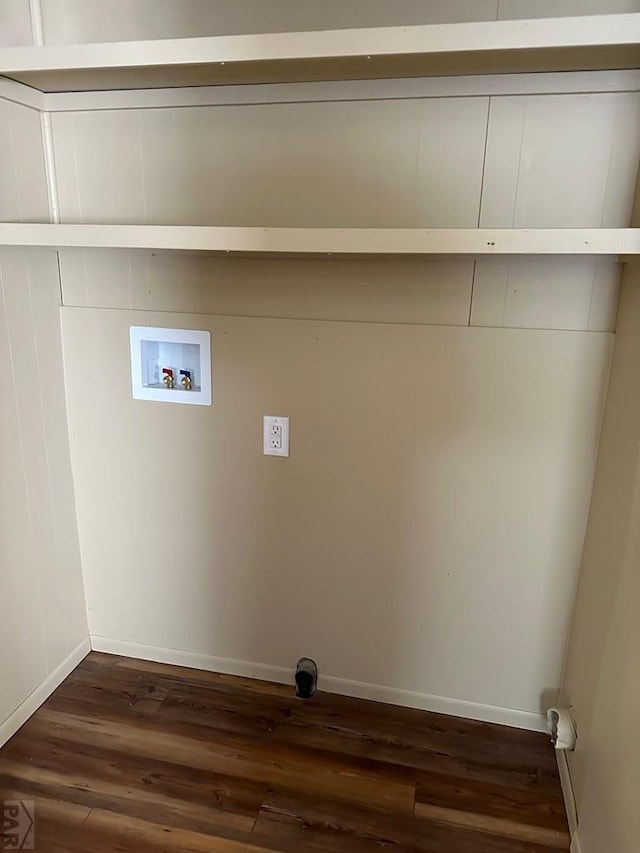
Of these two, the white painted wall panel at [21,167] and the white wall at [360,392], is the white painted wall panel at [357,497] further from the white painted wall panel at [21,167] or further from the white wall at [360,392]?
the white painted wall panel at [21,167]

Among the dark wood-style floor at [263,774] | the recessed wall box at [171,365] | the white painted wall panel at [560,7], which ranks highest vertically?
the white painted wall panel at [560,7]

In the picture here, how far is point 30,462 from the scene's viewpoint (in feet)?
5.92

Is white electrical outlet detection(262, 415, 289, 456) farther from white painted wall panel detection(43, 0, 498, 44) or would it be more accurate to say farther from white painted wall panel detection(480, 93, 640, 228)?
white painted wall panel detection(43, 0, 498, 44)

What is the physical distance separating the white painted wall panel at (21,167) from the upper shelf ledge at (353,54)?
0.12 m

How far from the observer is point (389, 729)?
186 cm

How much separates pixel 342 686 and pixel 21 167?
73.7 inches

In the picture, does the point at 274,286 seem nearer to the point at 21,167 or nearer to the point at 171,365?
the point at 171,365

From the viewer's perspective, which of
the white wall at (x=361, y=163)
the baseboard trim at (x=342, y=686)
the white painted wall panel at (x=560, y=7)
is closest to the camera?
the white painted wall panel at (x=560, y=7)

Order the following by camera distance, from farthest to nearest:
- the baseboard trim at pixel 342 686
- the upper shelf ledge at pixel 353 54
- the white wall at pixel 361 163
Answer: the baseboard trim at pixel 342 686
the white wall at pixel 361 163
the upper shelf ledge at pixel 353 54

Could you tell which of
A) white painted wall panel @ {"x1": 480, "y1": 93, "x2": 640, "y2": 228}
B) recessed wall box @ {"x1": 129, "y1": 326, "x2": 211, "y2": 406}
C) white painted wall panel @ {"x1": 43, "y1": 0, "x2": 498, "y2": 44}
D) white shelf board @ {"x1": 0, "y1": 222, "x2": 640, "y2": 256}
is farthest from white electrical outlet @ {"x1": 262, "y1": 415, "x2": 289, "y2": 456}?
white painted wall panel @ {"x1": 43, "y1": 0, "x2": 498, "y2": 44}

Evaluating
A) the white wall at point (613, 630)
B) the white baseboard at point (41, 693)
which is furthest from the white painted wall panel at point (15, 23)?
the white baseboard at point (41, 693)

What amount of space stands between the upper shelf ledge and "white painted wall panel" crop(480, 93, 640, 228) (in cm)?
9

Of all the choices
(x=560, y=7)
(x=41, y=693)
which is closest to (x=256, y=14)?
(x=560, y=7)

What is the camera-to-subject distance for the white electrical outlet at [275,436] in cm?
179
